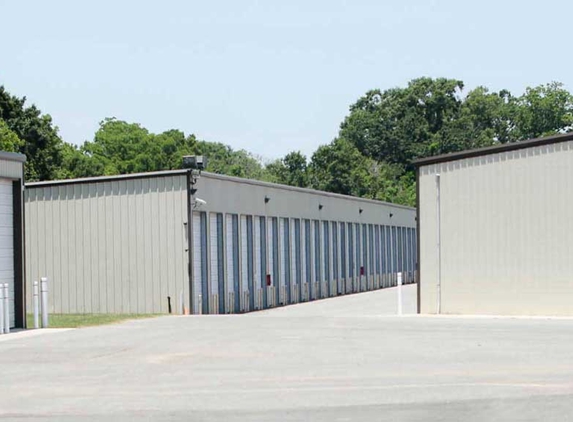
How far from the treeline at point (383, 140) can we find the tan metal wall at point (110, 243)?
5765 cm

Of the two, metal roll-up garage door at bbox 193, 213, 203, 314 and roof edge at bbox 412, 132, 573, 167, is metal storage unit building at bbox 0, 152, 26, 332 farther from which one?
roof edge at bbox 412, 132, 573, 167

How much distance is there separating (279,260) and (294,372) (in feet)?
88.8

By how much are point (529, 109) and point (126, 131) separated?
135ft

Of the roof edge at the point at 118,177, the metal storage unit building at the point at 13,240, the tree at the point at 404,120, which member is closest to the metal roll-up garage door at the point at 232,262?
the roof edge at the point at 118,177

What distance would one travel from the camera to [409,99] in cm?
13212

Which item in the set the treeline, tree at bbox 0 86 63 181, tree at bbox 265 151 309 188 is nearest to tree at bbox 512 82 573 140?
the treeline

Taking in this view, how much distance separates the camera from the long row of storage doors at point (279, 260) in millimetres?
35938

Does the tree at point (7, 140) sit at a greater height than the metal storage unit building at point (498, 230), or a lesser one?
greater

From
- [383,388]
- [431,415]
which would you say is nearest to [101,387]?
[383,388]

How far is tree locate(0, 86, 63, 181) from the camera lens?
241 feet

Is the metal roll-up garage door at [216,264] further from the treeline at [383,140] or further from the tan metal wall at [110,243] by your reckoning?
the treeline at [383,140]

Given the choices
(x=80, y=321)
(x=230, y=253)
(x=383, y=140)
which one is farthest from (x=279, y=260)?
(x=383, y=140)

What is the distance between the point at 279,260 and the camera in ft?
142

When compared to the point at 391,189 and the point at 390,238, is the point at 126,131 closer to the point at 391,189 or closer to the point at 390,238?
the point at 391,189
